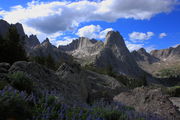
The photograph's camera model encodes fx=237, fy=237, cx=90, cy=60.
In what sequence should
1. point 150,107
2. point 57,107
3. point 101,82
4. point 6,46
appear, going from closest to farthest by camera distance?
point 57,107
point 150,107
point 101,82
point 6,46

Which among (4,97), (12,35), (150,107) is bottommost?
(150,107)

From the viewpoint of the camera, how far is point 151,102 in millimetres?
10156

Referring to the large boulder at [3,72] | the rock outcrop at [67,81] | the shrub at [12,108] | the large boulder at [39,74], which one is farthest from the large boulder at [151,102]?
the shrub at [12,108]

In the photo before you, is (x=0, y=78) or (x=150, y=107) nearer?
(x=0, y=78)

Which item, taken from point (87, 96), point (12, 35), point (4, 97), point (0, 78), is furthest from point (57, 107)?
point (12, 35)

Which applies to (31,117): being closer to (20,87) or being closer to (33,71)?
(20,87)

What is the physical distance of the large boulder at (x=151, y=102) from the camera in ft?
30.5

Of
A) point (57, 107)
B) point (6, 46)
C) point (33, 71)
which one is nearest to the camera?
point (57, 107)

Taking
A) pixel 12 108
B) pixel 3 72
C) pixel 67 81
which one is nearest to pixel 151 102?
pixel 67 81

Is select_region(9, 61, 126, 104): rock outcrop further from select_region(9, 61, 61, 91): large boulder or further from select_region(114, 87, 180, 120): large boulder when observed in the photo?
select_region(114, 87, 180, 120): large boulder

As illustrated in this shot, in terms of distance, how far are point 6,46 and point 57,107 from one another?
2601 centimetres

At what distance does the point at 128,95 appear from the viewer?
11398 mm

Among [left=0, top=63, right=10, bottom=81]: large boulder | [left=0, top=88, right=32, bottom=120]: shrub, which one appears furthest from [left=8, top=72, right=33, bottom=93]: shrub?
[left=0, top=88, right=32, bottom=120]: shrub

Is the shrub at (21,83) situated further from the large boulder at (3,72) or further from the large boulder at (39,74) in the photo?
the large boulder at (39,74)
